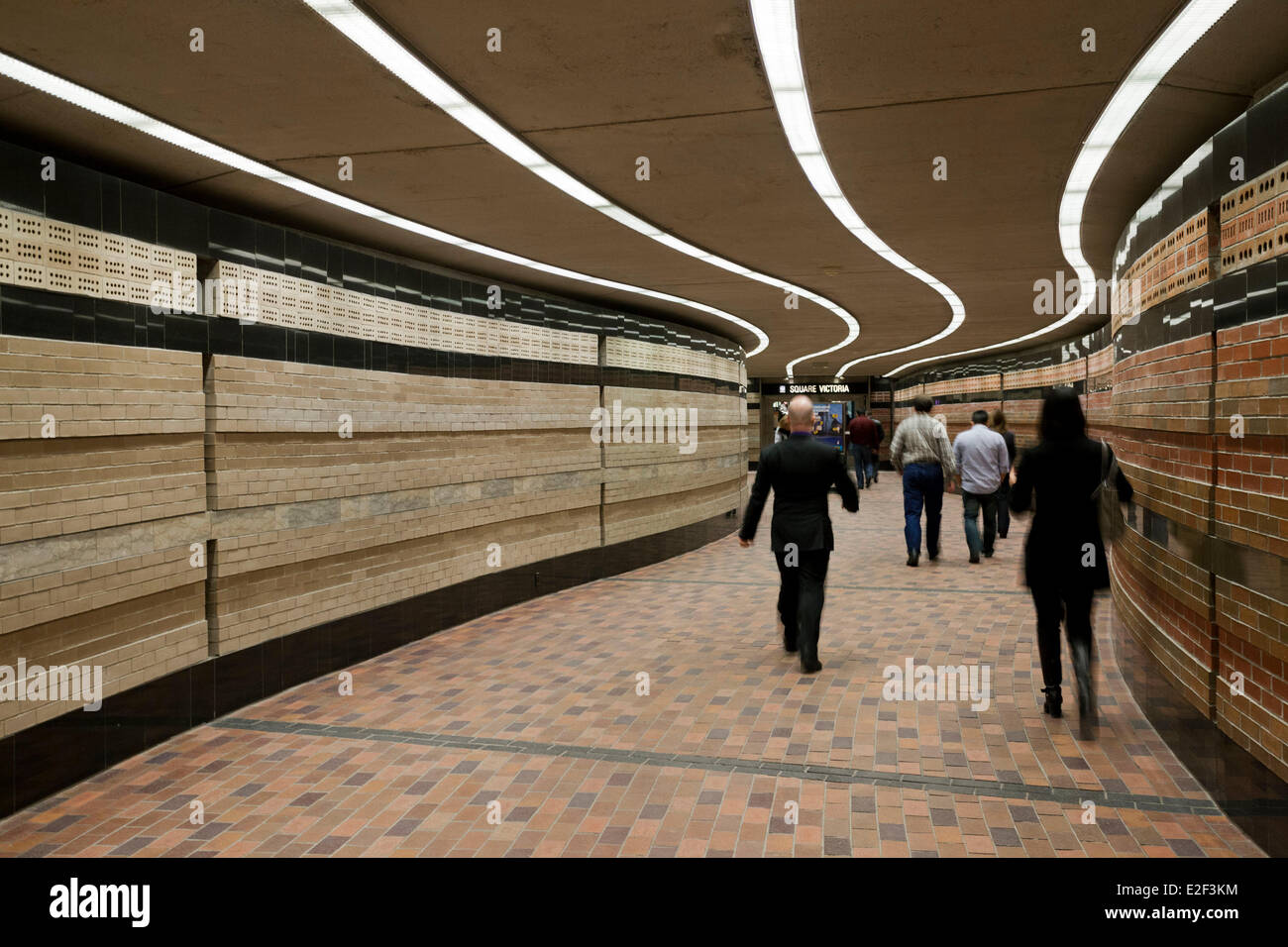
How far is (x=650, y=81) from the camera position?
4016 mm

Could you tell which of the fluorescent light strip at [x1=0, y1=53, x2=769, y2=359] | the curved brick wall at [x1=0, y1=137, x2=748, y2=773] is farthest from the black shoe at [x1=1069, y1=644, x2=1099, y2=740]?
the fluorescent light strip at [x1=0, y1=53, x2=769, y2=359]

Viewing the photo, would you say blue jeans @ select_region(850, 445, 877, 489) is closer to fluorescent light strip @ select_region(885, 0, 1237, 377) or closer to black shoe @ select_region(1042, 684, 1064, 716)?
fluorescent light strip @ select_region(885, 0, 1237, 377)

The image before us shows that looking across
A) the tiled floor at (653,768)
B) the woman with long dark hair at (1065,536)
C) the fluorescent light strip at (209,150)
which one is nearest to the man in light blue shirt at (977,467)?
the tiled floor at (653,768)

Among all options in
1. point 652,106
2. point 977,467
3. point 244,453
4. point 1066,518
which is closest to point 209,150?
point 244,453

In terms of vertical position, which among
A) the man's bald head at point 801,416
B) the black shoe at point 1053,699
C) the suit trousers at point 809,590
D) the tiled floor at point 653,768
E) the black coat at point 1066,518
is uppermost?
the man's bald head at point 801,416

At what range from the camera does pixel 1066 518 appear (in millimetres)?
5160

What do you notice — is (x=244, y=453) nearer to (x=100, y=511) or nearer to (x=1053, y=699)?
(x=100, y=511)

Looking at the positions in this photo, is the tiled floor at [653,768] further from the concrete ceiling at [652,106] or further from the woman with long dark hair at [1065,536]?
the concrete ceiling at [652,106]

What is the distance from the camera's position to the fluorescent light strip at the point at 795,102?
345cm

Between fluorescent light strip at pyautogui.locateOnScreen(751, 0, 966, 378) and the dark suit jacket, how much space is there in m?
1.60

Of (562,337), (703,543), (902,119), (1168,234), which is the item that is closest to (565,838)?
(902,119)

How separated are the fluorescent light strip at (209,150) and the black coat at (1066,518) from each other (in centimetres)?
432

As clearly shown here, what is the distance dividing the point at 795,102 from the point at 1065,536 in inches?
105

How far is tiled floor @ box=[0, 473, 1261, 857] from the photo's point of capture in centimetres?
387
